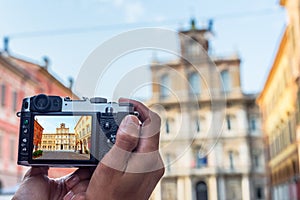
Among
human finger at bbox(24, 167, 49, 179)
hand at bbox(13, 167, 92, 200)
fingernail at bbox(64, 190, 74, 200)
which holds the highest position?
human finger at bbox(24, 167, 49, 179)

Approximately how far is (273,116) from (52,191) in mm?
14570

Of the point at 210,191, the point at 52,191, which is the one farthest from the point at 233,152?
the point at 52,191

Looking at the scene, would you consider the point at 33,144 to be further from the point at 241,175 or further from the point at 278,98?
the point at 241,175

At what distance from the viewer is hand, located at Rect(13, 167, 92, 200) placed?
44 cm

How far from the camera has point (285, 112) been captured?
38.6ft

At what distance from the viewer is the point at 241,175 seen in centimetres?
1733

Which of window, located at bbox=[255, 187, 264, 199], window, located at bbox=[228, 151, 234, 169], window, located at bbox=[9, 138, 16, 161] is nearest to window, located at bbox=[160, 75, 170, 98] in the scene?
window, located at bbox=[9, 138, 16, 161]

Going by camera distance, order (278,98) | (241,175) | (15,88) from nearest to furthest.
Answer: (15,88) < (278,98) < (241,175)

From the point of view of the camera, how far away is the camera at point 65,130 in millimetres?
434

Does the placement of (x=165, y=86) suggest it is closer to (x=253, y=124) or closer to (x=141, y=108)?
(x=141, y=108)

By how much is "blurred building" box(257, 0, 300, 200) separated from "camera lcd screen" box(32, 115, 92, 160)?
28.2ft

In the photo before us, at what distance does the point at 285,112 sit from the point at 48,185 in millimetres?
11825

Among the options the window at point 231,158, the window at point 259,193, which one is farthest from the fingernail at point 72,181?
the window at point 231,158

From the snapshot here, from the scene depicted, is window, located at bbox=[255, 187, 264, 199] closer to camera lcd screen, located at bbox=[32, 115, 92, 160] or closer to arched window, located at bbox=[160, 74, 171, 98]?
arched window, located at bbox=[160, 74, 171, 98]
